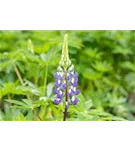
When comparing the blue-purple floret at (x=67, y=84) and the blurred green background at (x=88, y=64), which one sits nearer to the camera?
the blue-purple floret at (x=67, y=84)

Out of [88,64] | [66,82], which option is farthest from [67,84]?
[88,64]

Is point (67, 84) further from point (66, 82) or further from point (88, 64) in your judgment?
point (88, 64)

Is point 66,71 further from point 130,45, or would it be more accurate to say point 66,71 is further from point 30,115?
point 130,45

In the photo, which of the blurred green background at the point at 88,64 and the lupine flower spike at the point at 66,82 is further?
the blurred green background at the point at 88,64

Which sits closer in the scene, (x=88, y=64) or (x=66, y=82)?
(x=66, y=82)

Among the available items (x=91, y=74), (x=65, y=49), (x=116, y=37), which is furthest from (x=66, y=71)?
(x=116, y=37)

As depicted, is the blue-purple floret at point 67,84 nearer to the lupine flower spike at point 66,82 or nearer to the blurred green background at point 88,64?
the lupine flower spike at point 66,82

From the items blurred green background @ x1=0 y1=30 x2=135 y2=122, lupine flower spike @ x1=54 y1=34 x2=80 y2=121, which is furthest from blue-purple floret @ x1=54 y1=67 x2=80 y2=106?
blurred green background @ x1=0 y1=30 x2=135 y2=122

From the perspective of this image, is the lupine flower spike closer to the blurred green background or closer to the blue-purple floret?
the blue-purple floret

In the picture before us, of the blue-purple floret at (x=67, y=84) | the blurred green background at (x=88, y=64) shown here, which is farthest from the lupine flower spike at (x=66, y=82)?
the blurred green background at (x=88, y=64)

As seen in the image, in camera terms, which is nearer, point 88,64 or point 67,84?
point 67,84
